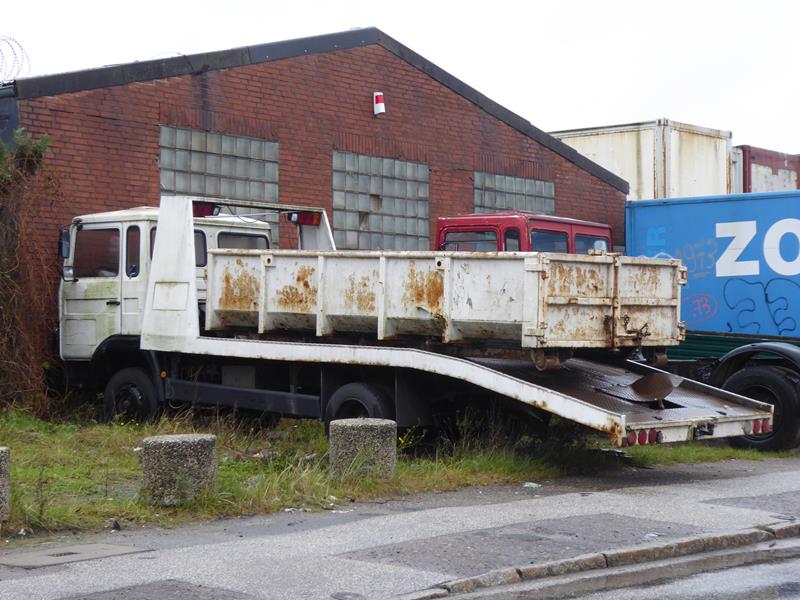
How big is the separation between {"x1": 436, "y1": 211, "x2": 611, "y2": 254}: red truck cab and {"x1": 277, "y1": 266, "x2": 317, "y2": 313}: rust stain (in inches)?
116

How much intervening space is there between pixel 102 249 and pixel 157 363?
171cm

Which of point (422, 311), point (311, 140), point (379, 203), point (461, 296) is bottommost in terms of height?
point (422, 311)

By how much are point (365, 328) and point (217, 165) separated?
702 centimetres

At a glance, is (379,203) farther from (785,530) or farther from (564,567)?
(564,567)

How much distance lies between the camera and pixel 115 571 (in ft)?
24.2

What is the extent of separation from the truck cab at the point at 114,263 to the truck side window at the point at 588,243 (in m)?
3.95

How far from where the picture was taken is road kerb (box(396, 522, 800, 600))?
710 centimetres

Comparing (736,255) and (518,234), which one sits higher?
(518,234)

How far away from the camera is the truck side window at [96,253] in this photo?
576 inches

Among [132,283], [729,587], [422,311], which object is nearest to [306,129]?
[132,283]

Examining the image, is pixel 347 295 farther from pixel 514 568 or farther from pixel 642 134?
pixel 642 134

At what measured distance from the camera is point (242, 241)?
14953 millimetres

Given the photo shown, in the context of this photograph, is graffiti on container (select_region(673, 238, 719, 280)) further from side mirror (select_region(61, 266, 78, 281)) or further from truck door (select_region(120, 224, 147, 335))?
side mirror (select_region(61, 266, 78, 281))

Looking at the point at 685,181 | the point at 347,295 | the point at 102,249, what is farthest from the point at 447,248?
the point at 685,181
